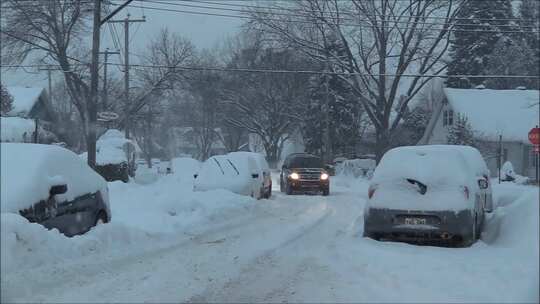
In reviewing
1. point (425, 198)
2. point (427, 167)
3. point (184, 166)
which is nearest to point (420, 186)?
point (425, 198)

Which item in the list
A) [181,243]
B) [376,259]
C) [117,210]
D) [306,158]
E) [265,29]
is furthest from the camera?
[265,29]

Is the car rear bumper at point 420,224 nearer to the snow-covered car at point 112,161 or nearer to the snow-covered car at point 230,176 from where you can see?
the snow-covered car at point 230,176

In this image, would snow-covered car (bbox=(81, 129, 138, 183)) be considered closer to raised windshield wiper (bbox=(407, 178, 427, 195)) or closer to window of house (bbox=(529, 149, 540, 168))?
window of house (bbox=(529, 149, 540, 168))

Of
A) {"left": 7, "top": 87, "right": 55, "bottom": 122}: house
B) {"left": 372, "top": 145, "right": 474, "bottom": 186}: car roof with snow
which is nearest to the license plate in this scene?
{"left": 372, "top": 145, "right": 474, "bottom": 186}: car roof with snow

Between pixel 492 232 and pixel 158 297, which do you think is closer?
pixel 158 297

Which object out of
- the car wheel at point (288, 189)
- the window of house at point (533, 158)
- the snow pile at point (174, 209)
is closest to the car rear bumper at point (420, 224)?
the snow pile at point (174, 209)

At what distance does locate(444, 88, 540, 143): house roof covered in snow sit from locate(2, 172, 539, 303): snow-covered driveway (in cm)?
1375

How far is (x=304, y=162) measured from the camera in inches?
1048

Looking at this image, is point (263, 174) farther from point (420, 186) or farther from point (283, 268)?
point (283, 268)

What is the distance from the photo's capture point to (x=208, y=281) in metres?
7.33

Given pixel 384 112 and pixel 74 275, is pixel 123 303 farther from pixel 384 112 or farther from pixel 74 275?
pixel 384 112

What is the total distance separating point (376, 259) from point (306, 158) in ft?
60.8

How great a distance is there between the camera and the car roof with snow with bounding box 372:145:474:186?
9797 millimetres

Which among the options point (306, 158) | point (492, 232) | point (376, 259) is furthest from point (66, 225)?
point (306, 158)
